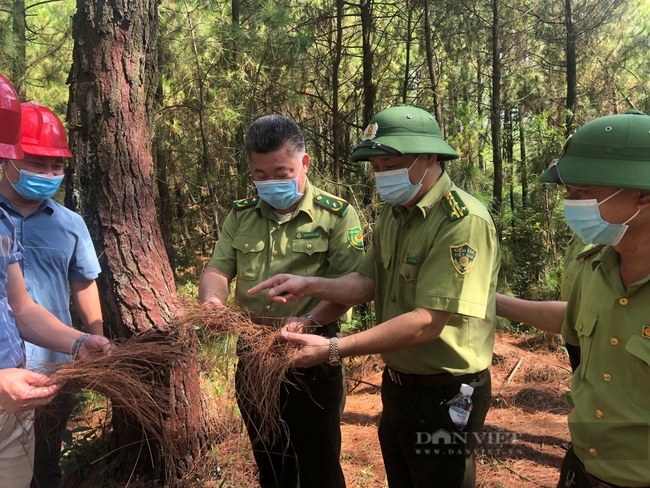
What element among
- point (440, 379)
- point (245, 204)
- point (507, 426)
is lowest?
point (507, 426)

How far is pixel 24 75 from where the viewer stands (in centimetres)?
697

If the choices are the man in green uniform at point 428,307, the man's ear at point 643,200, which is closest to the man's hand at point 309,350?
the man in green uniform at point 428,307

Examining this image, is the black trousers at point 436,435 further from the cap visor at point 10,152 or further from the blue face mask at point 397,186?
the cap visor at point 10,152

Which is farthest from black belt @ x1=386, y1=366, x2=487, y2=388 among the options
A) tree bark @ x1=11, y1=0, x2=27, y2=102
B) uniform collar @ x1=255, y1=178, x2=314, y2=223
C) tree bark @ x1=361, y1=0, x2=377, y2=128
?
tree bark @ x1=11, y1=0, x2=27, y2=102

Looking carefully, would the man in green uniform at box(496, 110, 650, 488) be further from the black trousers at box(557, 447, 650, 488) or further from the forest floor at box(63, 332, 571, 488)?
the forest floor at box(63, 332, 571, 488)

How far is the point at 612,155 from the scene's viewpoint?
53.1 inches

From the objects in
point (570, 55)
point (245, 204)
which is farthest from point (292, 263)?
point (570, 55)

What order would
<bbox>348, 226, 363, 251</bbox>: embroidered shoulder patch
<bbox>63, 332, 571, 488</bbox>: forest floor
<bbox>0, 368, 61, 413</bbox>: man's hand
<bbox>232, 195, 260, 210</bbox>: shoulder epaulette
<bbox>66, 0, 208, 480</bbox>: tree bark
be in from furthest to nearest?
1. <bbox>63, 332, 571, 488</bbox>: forest floor
2. <bbox>66, 0, 208, 480</bbox>: tree bark
3. <bbox>232, 195, 260, 210</bbox>: shoulder epaulette
4. <bbox>348, 226, 363, 251</bbox>: embroidered shoulder patch
5. <bbox>0, 368, 61, 413</bbox>: man's hand

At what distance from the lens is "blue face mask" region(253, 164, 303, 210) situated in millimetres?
2375

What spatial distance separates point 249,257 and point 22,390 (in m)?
1.21

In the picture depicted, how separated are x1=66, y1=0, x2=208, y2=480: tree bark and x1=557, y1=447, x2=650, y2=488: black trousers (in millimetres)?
1958

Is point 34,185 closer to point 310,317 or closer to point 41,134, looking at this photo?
point 41,134

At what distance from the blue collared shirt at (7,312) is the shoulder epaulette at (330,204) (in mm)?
1434

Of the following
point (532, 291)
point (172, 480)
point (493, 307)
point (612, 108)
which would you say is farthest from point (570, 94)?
point (172, 480)
